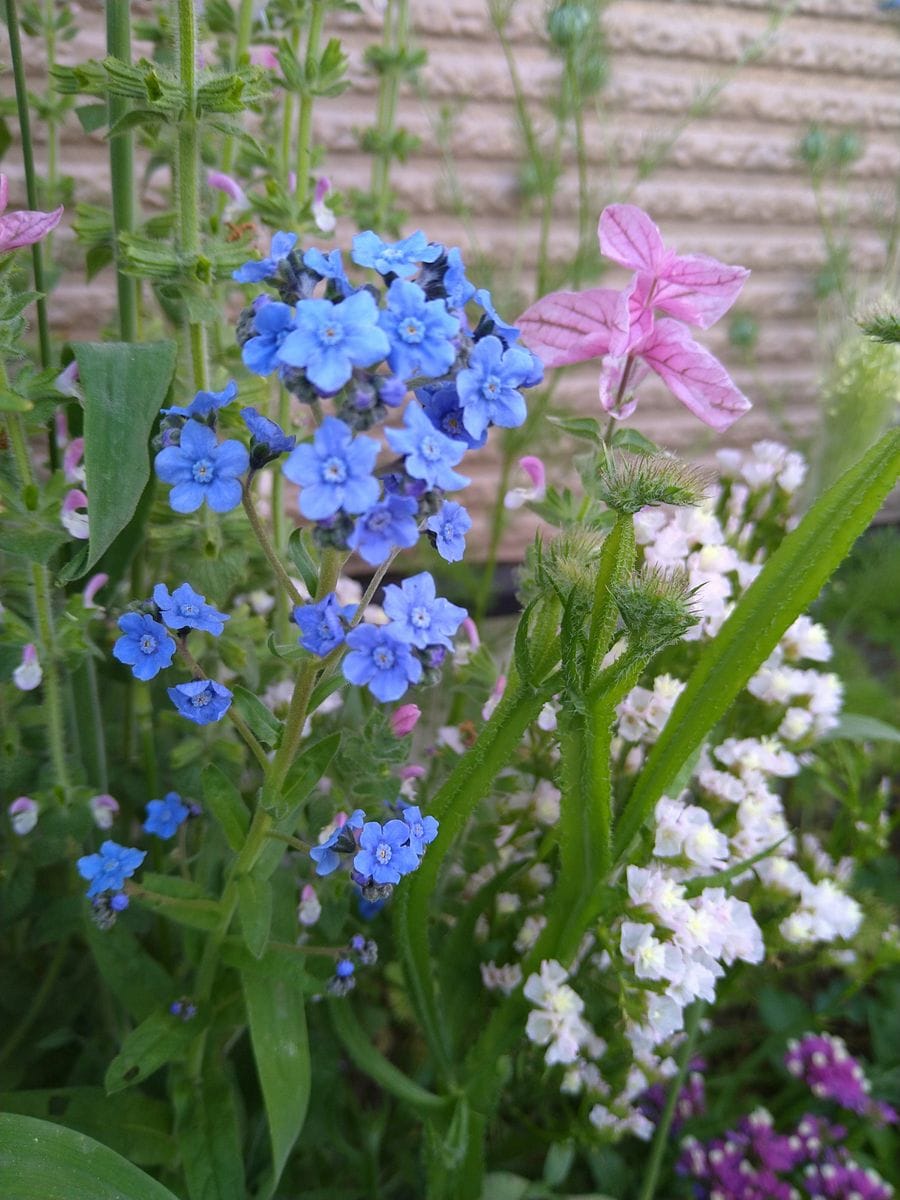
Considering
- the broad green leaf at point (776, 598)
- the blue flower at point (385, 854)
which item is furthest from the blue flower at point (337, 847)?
the broad green leaf at point (776, 598)

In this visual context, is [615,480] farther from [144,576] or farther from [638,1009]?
[144,576]

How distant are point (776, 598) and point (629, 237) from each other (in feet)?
0.83

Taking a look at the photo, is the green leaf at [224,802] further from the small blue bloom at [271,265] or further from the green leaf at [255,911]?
the small blue bloom at [271,265]

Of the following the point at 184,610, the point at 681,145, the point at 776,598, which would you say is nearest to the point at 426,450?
the point at 184,610

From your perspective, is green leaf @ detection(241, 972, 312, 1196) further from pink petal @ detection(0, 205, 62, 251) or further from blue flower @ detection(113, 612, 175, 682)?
pink petal @ detection(0, 205, 62, 251)

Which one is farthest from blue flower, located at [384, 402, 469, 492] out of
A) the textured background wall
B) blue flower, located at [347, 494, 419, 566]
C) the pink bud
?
the textured background wall

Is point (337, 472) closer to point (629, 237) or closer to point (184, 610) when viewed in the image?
point (184, 610)

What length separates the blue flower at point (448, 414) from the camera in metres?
0.47

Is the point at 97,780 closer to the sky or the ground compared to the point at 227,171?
closer to the ground

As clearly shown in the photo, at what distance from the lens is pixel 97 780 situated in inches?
32.4

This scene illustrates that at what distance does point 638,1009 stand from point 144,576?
55 cm

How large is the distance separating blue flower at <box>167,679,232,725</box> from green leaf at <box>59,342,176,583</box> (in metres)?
0.09

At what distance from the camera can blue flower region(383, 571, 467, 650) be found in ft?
1.47

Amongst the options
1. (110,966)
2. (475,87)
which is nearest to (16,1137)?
(110,966)
